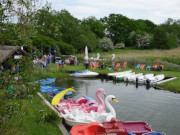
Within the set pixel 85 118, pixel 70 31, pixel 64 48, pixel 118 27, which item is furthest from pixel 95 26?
pixel 85 118

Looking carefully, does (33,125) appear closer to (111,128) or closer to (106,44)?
(111,128)

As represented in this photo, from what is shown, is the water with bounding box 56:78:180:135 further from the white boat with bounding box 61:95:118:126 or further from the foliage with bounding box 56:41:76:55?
the foliage with bounding box 56:41:76:55

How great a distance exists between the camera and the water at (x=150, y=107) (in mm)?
10727

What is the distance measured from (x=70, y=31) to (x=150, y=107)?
4625cm

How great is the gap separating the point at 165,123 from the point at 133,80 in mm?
11783

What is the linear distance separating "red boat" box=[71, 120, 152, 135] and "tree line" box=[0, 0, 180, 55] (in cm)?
380

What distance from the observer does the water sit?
10.7m

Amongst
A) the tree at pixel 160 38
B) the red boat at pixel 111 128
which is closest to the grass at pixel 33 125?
the red boat at pixel 111 128

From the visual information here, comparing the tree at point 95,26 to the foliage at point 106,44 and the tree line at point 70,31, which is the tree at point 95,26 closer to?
the tree line at point 70,31

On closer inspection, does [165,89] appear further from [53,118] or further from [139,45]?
[139,45]

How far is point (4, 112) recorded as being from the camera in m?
4.37

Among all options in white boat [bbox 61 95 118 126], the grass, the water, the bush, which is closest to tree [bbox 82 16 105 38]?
the bush

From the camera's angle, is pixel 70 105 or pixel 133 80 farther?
pixel 133 80

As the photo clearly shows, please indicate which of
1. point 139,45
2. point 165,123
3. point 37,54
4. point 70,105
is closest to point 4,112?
point 37,54
